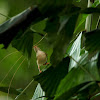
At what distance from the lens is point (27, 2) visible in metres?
1.76

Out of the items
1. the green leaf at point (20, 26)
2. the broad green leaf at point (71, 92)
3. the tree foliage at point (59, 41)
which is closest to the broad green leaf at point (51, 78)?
the tree foliage at point (59, 41)

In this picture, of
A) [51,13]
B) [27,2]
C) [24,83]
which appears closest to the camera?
[51,13]

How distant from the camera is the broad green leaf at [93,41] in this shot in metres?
0.56

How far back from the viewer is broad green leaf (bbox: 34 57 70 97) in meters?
0.62

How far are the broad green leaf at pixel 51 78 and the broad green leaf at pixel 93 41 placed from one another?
14cm

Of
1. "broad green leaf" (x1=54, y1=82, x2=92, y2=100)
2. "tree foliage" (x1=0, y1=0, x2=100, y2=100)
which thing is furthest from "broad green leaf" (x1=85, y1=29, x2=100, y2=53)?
"broad green leaf" (x1=54, y1=82, x2=92, y2=100)

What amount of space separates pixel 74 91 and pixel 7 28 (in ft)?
0.79

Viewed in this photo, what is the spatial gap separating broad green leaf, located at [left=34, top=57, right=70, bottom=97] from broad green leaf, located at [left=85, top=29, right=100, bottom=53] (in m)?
0.14

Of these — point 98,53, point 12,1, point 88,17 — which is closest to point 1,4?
point 12,1

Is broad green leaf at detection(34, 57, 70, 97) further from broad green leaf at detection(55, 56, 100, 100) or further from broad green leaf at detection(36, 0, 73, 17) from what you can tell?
broad green leaf at detection(36, 0, 73, 17)

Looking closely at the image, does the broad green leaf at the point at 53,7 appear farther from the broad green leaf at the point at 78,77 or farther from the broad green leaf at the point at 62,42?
the broad green leaf at the point at 78,77

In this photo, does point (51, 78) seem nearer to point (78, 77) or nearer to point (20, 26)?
point (78, 77)

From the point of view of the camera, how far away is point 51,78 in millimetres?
642

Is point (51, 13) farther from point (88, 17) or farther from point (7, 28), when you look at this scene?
point (88, 17)
